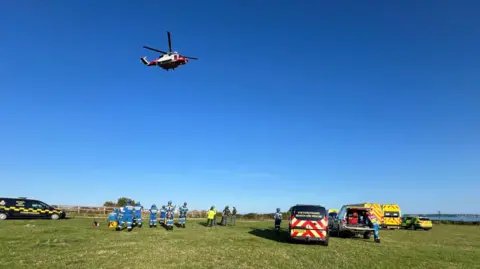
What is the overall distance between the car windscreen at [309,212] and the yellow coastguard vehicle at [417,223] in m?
25.7

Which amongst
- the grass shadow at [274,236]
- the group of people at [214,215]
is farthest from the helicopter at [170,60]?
the grass shadow at [274,236]

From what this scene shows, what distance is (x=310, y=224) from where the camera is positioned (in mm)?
18469

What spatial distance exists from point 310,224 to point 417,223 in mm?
26711

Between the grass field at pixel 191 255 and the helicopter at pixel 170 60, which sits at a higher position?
the helicopter at pixel 170 60

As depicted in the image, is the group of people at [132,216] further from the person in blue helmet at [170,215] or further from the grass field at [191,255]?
the grass field at [191,255]

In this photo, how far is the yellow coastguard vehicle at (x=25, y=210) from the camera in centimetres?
3117

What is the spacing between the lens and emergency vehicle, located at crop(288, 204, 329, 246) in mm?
18219

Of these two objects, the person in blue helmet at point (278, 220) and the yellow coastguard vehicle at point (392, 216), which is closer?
the person in blue helmet at point (278, 220)

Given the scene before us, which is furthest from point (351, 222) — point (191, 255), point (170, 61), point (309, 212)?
point (170, 61)

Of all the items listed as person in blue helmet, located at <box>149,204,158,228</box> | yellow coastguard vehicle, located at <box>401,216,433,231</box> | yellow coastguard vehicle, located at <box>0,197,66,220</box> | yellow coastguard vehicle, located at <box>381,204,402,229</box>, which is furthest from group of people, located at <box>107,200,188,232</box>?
yellow coastguard vehicle, located at <box>401,216,433,231</box>

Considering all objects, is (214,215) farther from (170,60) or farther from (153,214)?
(170,60)

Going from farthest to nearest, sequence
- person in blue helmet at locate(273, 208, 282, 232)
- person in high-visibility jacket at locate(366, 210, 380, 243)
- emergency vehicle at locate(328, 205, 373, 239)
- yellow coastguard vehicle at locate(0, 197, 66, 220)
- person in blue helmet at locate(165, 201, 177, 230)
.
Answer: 1. yellow coastguard vehicle at locate(0, 197, 66, 220)
2. person in blue helmet at locate(273, 208, 282, 232)
3. person in blue helmet at locate(165, 201, 177, 230)
4. emergency vehicle at locate(328, 205, 373, 239)
5. person in high-visibility jacket at locate(366, 210, 380, 243)

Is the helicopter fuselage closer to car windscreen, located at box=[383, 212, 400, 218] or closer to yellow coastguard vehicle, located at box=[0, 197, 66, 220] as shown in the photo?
yellow coastguard vehicle, located at box=[0, 197, 66, 220]

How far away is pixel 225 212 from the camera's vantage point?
1307 inches
